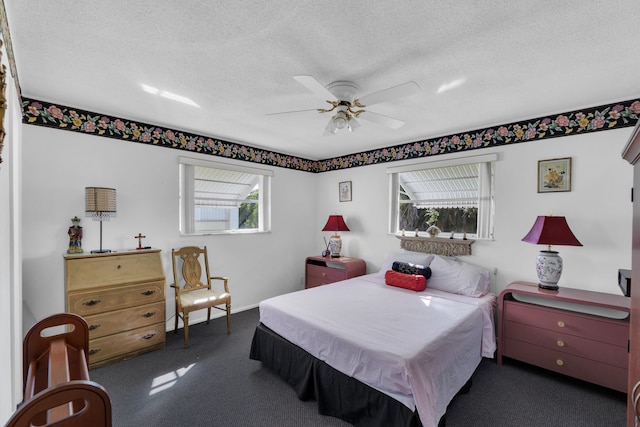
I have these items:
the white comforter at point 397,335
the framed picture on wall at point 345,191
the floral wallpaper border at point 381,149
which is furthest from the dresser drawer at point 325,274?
the floral wallpaper border at point 381,149

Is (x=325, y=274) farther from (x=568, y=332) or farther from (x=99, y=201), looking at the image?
(x=99, y=201)

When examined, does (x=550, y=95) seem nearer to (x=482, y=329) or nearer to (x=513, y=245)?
(x=513, y=245)

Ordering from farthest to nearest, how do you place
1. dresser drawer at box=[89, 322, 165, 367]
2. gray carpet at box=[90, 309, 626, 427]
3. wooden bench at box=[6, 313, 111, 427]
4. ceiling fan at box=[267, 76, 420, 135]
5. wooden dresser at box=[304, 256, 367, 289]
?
wooden dresser at box=[304, 256, 367, 289] → dresser drawer at box=[89, 322, 165, 367] → gray carpet at box=[90, 309, 626, 427] → ceiling fan at box=[267, 76, 420, 135] → wooden bench at box=[6, 313, 111, 427]

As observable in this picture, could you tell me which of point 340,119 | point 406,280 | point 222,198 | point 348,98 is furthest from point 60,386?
point 222,198

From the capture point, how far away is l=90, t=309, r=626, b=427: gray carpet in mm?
1949

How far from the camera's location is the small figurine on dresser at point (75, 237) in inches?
105

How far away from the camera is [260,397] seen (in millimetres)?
2184

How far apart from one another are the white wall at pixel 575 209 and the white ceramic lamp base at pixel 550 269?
28cm

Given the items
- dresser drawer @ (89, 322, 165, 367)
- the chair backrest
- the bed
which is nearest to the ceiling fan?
the bed

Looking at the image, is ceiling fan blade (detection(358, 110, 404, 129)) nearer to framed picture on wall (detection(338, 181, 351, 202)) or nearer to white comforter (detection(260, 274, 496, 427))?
white comforter (detection(260, 274, 496, 427))

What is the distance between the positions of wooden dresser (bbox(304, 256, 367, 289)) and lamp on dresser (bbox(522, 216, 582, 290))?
2144 mm

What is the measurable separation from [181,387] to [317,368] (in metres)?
1.17

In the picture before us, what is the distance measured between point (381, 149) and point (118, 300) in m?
3.63

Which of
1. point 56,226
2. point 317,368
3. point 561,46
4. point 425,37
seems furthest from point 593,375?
point 56,226
